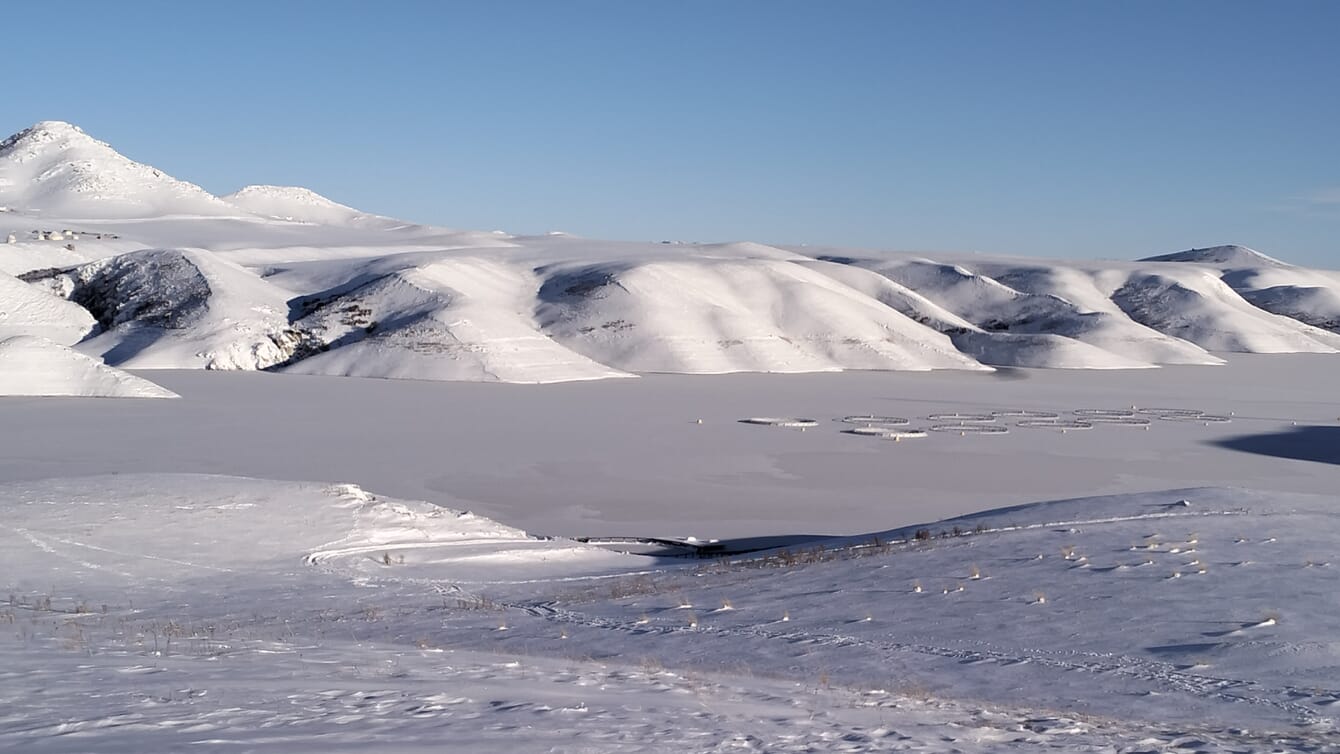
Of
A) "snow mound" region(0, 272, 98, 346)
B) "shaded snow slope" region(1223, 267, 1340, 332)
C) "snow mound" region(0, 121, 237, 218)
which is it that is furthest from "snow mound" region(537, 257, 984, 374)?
"snow mound" region(0, 121, 237, 218)

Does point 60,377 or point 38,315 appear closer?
point 60,377

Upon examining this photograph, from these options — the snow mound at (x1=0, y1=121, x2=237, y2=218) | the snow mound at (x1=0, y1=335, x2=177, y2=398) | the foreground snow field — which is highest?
the snow mound at (x1=0, y1=121, x2=237, y2=218)

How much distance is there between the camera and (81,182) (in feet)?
423

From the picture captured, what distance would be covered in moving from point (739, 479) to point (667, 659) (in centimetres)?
1539

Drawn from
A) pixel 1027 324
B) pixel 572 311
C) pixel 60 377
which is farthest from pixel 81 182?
pixel 60 377

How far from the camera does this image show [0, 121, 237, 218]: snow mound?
12456 centimetres

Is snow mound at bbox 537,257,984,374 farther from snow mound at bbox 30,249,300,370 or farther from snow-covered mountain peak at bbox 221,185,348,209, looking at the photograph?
snow-covered mountain peak at bbox 221,185,348,209

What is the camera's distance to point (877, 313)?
69438 millimetres

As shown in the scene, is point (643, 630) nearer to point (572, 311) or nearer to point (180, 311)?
point (180, 311)

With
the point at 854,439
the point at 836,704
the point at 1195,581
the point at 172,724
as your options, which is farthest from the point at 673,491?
the point at 172,724

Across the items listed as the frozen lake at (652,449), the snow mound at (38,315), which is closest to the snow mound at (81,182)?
the snow mound at (38,315)

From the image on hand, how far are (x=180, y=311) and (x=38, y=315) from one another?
20.8ft

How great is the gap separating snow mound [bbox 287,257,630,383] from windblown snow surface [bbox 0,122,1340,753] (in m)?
0.24

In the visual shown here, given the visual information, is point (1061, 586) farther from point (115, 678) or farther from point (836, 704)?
point (115, 678)
